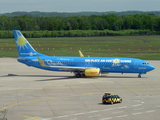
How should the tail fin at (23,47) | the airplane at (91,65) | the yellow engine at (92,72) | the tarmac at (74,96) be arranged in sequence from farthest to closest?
the tail fin at (23,47) → the airplane at (91,65) → the yellow engine at (92,72) → the tarmac at (74,96)

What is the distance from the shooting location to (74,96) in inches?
1837

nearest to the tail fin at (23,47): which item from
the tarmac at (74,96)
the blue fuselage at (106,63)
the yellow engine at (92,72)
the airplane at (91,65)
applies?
the airplane at (91,65)

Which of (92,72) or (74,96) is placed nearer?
(74,96)

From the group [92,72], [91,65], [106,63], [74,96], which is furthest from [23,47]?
[74,96]

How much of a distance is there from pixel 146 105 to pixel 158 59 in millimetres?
53388

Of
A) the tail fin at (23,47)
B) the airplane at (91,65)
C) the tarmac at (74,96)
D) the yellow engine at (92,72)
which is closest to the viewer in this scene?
the tarmac at (74,96)

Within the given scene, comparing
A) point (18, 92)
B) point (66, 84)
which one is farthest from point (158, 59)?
point (18, 92)

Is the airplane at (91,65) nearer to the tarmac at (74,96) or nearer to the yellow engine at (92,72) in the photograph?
the yellow engine at (92,72)

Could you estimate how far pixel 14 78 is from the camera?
205ft

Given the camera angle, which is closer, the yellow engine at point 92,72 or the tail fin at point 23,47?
the yellow engine at point 92,72

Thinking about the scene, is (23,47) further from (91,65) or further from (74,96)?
(74,96)

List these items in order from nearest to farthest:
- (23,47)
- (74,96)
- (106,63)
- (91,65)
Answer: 1. (74,96)
2. (106,63)
3. (91,65)
4. (23,47)

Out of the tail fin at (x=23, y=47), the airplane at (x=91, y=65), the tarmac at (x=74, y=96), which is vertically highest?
the tail fin at (x=23, y=47)

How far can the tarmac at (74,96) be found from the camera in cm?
Answer: 3725
